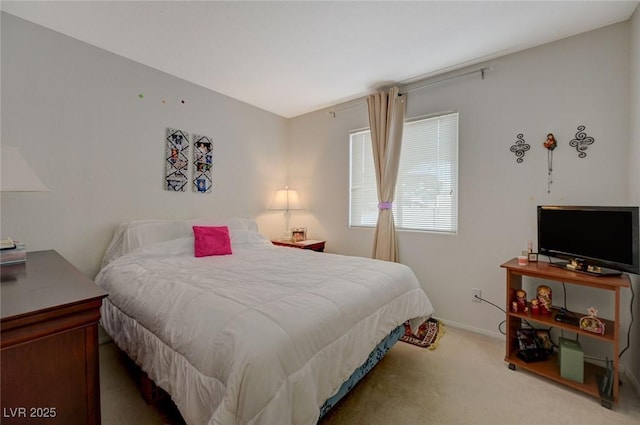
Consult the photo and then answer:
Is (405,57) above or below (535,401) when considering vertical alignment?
above

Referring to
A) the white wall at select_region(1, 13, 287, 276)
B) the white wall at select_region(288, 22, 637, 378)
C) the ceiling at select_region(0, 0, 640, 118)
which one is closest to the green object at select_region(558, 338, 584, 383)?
the white wall at select_region(288, 22, 637, 378)

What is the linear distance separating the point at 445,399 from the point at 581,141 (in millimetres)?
2201

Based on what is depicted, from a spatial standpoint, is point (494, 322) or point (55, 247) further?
point (494, 322)

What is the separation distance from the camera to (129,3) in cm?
182

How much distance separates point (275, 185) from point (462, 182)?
2.52m

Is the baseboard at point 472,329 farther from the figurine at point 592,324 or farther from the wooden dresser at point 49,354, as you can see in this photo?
the wooden dresser at point 49,354

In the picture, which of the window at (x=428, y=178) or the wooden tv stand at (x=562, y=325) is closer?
the wooden tv stand at (x=562, y=325)

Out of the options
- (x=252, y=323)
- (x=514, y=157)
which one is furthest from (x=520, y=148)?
(x=252, y=323)

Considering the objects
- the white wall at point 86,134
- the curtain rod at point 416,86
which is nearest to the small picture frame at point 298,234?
the white wall at point 86,134

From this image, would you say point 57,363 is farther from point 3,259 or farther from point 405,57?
point 405,57

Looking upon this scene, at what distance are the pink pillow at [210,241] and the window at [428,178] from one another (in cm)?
178

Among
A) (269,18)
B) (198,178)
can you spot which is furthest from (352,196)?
(269,18)

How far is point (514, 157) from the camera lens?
2.40 meters

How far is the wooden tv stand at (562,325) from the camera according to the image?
→ 5.31 ft
